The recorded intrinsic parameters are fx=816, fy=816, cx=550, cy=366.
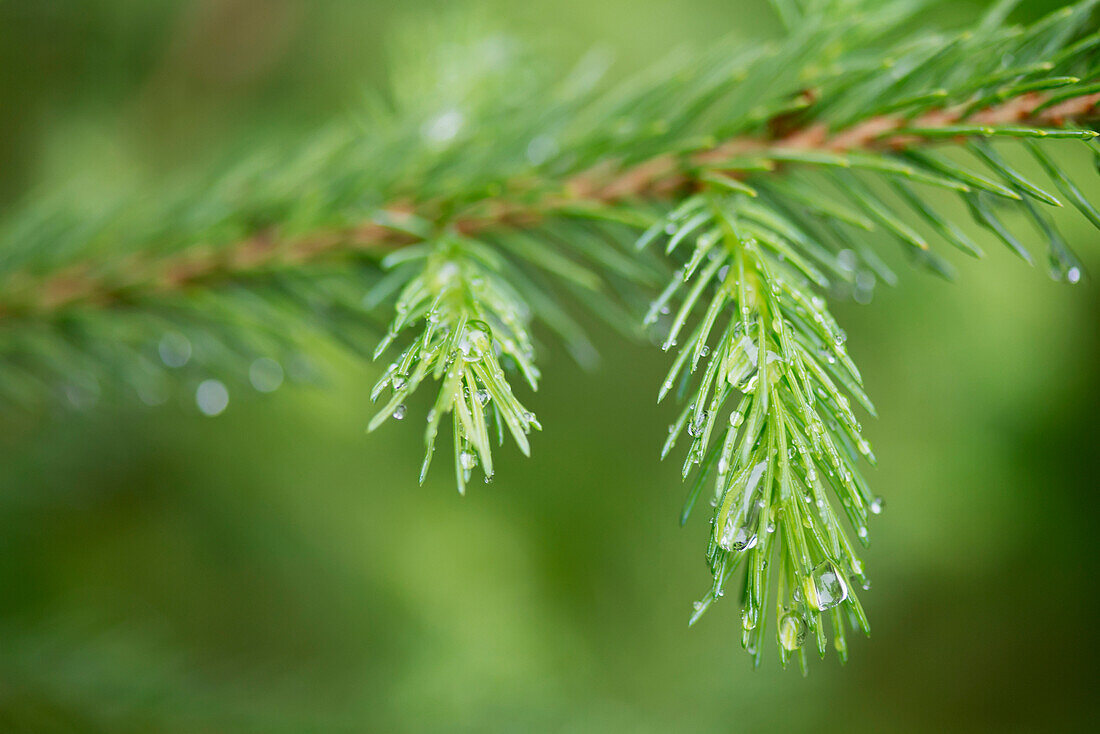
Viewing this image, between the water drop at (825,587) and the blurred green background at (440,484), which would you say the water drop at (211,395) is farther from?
the water drop at (825,587)

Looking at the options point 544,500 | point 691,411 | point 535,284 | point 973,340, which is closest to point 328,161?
point 535,284

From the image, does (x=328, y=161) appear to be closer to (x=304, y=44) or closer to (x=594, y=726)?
(x=594, y=726)

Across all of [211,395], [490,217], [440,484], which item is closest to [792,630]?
[490,217]

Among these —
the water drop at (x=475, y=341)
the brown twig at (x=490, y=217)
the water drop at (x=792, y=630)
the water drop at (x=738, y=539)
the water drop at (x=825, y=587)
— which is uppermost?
the brown twig at (x=490, y=217)

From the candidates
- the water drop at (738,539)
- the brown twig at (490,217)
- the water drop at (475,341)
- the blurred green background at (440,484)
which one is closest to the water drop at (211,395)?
the brown twig at (490,217)

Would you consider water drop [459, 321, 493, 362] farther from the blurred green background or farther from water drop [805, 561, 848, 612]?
the blurred green background

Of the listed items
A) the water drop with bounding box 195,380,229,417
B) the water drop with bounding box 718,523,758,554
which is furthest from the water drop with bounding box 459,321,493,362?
the water drop with bounding box 195,380,229,417
